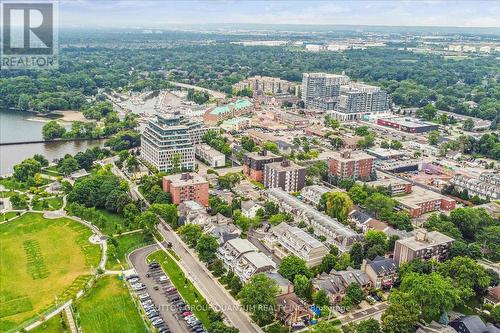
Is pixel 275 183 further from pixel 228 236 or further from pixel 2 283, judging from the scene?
pixel 2 283

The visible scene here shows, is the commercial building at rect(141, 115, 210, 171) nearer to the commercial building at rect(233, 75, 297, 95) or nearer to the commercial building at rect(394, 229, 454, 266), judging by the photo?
the commercial building at rect(394, 229, 454, 266)

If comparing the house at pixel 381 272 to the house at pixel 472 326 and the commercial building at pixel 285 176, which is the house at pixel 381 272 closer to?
the house at pixel 472 326

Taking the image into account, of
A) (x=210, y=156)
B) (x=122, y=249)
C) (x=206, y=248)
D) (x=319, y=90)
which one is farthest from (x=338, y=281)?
(x=319, y=90)

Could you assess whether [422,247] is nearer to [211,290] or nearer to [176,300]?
[211,290]

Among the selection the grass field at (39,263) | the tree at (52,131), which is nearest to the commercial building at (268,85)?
the tree at (52,131)

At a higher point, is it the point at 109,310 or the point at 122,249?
the point at 122,249
